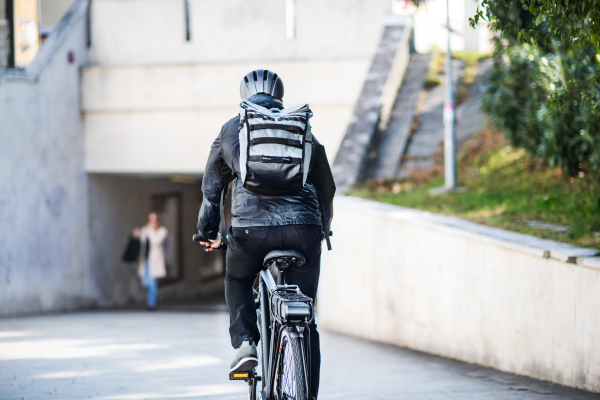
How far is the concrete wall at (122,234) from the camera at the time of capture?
14.9 m

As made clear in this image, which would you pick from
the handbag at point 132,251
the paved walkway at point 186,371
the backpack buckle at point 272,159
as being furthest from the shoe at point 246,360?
the handbag at point 132,251

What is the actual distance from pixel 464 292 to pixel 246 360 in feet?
10.4

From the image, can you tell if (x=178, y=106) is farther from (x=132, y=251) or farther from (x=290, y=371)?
(x=290, y=371)

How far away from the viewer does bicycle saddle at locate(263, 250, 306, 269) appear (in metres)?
3.52

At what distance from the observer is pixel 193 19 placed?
577 inches

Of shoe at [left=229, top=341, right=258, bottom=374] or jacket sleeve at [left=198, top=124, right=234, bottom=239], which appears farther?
jacket sleeve at [left=198, top=124, right=234, bottom=239]

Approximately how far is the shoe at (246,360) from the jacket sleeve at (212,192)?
0.64 meters

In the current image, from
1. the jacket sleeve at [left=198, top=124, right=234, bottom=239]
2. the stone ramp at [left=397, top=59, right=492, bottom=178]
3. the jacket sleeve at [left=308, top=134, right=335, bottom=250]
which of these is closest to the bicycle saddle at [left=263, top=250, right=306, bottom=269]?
the jacket sleeve at [left=308, top=134, right=335, bottom=250]

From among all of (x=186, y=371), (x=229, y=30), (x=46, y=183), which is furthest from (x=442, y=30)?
(x=186, y=371)

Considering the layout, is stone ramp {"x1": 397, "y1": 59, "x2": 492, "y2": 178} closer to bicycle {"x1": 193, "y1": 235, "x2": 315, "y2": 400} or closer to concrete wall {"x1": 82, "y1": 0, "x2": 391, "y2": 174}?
concrete wall {"x1": 82, "y1": 0, "x2": 391, "y2": 174}

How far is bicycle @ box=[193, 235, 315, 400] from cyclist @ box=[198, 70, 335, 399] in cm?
7

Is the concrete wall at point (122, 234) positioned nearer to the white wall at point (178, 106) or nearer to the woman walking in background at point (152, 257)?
the white wall at point (178, 106)

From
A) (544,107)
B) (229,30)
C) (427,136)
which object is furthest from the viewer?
(229,30)

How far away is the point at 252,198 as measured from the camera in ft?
11.8
